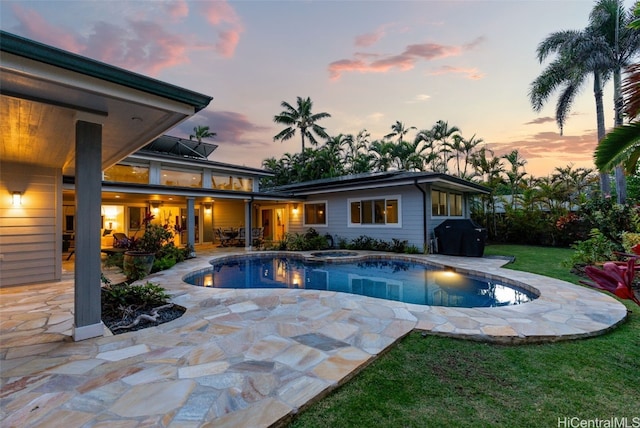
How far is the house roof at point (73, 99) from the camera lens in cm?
239

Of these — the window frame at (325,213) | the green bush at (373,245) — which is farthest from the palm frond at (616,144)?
the window frame at (325,213)

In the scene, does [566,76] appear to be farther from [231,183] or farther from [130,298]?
[130,298]

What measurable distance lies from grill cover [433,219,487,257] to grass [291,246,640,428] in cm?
712

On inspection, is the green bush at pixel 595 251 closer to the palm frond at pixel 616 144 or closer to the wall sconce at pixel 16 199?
the palm frond at pixel 616 144

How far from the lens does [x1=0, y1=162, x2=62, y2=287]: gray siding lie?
6.25m

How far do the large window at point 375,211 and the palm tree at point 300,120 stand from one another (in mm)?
13353

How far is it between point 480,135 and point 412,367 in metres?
19.9

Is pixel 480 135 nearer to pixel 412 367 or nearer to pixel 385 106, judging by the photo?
pixel 385 106

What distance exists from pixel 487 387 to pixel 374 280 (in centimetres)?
533

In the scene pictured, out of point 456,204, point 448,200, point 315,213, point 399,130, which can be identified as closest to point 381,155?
point 399,130

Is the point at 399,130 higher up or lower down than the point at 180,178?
higher up

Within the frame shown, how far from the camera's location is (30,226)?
6523mm

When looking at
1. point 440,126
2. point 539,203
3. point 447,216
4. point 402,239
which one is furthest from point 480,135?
point 402,239

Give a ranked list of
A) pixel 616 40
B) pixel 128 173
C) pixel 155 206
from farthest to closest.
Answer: pixel 155 206
pixel 128 173
pixel 616 40
